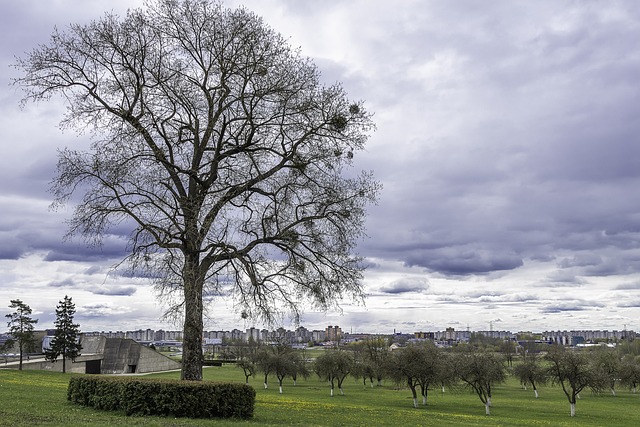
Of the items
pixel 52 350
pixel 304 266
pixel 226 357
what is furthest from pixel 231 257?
pixel 226 357

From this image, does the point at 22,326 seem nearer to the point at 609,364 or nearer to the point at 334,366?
the point at 334,366

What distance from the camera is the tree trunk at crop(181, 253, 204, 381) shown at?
20984 millimetres

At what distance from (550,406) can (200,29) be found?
6501 cm

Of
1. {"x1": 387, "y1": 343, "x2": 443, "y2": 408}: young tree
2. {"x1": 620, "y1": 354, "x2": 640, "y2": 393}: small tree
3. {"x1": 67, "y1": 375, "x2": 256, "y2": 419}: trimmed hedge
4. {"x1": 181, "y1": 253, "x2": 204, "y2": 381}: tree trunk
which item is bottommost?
{"x1": 620, "y1": 354, "x2": 640, "y2": 393}: small tree

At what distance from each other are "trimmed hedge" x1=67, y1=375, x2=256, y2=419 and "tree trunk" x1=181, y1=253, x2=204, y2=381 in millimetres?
2587

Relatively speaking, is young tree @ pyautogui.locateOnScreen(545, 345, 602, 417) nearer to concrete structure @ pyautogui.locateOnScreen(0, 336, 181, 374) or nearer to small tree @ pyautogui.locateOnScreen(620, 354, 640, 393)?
small tree @ pyautogui.locateOnScreen(620, 354, 640, 393)

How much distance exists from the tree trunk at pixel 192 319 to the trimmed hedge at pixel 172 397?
8.49 feet

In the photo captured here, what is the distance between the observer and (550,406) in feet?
227

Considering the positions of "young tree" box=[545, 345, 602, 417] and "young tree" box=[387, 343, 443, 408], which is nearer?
"young tree" box=[387, 343, 443, 408]

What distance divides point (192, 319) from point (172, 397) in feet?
11.3

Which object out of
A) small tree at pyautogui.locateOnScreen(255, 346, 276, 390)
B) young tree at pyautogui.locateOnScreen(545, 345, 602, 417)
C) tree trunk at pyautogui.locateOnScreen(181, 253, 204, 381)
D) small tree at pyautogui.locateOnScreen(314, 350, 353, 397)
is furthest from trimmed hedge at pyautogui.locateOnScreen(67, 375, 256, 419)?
small tree at pyautogui.locateOnScreen(255, 346, 276, 390)

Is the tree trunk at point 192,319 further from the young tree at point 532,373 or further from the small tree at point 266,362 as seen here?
the young tree at point 532,373

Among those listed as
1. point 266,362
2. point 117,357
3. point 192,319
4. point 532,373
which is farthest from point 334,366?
point 192,319

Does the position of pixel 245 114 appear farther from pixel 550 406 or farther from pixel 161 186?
pixel 550 406
